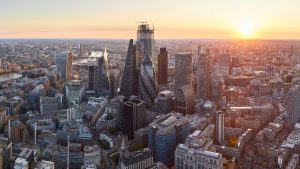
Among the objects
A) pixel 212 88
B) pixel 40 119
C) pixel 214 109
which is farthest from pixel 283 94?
pixel 40 119

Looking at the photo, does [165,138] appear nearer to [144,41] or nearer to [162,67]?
[144,41]

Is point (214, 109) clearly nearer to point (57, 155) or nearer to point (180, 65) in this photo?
point (180, 65)

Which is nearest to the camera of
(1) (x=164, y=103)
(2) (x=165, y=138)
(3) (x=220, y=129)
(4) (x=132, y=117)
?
(2) (x=165, y=138)

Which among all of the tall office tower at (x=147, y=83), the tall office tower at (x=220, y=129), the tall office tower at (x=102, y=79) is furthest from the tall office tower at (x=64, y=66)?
the tall office tower at (x=220, y=129)

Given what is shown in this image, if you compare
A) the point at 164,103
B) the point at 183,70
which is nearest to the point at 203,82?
the point at 183,70

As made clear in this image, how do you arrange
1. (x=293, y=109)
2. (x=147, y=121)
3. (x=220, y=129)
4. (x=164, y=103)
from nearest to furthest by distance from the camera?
1. (x=220, y=129)
2. (x=147, y=121)
3. (x=293, y=109)
4. (x=164, y=103)

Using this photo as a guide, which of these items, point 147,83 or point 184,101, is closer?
point 184,101
